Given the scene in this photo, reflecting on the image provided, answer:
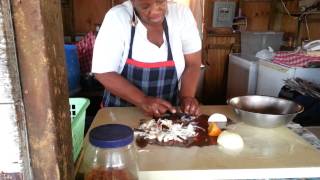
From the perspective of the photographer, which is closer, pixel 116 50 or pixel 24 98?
pixel 24 98

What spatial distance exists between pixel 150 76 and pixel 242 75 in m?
1.93

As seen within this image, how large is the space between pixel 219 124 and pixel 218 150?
0.74 feet

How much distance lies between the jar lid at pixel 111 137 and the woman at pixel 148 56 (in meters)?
0.53

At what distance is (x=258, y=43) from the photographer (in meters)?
3.39

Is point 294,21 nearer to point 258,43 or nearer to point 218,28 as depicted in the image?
point 258,43

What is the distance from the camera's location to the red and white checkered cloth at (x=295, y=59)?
2.33 meters

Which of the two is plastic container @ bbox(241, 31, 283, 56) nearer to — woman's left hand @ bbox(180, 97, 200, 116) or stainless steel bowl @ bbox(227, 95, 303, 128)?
stainless steel bowl @ bbox(227, 95, 303, 128)

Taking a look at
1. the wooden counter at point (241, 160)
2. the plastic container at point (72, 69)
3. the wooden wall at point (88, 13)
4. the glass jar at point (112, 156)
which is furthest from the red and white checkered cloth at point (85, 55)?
the glass jar at point (112, 156)

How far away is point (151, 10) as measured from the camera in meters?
1.29

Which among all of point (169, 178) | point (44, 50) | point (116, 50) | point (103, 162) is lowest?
point (169, 178)

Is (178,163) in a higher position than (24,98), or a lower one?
lower

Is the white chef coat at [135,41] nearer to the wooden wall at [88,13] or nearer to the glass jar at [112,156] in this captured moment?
the glass jar at [112,156]

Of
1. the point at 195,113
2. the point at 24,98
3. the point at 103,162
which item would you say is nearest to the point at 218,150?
the point at 195,113

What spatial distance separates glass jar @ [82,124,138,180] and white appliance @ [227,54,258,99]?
2.49 metres
